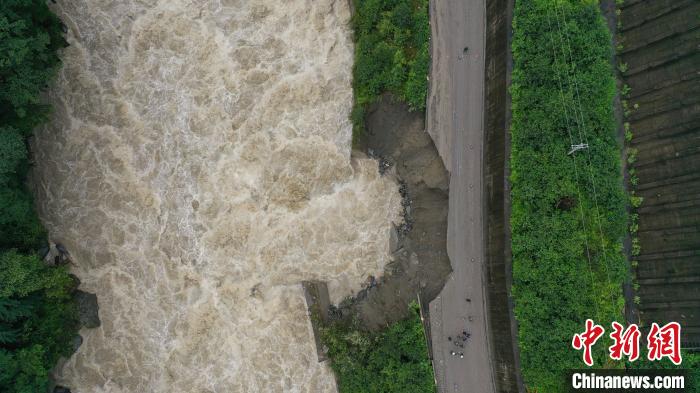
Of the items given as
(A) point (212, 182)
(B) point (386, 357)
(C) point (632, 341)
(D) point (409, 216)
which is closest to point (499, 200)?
(D) point (409, 216)

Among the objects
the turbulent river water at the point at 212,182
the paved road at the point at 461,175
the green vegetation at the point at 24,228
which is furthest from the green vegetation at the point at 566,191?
the green vegetation at the point at 24,228

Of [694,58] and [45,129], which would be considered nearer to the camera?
[694,58]

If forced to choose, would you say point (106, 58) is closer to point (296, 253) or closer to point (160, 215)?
point (160, 215)

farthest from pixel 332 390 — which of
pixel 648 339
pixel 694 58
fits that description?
pixel 694 58

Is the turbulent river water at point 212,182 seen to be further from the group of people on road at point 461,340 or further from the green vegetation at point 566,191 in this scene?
the green vegetation at point 566,191

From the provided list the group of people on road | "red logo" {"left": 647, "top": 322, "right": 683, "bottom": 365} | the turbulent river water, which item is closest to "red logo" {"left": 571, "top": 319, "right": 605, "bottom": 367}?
"red logo" {"left": 647, "top": 322, "right": 683, "bottom": 365}

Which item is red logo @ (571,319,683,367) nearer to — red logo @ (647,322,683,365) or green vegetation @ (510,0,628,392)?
red logo @ (647,322,683,365)
